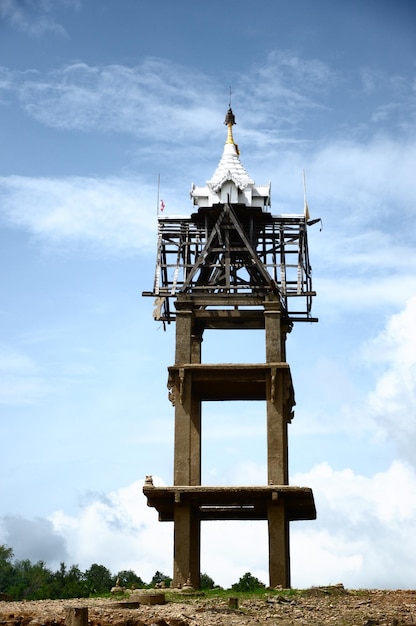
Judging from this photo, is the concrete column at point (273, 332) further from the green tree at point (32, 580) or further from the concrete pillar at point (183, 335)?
the green tree at point (32, 580)

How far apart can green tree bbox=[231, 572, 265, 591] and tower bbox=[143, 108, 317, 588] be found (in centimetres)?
61

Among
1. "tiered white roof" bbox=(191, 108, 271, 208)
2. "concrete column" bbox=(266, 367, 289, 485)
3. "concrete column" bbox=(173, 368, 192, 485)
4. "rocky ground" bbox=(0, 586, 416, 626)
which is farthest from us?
"tiered white roof" bbox=(191, 108, 271, 208)

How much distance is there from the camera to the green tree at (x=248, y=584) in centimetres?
3819

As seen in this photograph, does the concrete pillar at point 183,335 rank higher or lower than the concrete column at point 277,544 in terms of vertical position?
higher

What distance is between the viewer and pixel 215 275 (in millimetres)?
48656

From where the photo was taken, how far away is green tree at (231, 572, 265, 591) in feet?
125

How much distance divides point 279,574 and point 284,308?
1125 cm

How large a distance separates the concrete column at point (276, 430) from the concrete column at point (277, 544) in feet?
3.59

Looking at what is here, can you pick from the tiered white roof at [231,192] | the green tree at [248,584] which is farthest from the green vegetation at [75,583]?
the tiered white roof at [231,192]

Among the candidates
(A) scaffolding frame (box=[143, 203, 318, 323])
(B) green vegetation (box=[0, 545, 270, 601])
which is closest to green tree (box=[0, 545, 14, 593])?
(B) green vegetation (box=[0, 545, 270, 601])

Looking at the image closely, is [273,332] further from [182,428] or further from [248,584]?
[248,584]

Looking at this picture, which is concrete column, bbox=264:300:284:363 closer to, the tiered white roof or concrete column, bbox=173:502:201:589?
the tiered white roof

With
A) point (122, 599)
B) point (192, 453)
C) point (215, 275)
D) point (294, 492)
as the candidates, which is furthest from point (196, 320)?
point (122, 599)

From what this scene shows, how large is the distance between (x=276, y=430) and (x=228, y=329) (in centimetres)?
565
